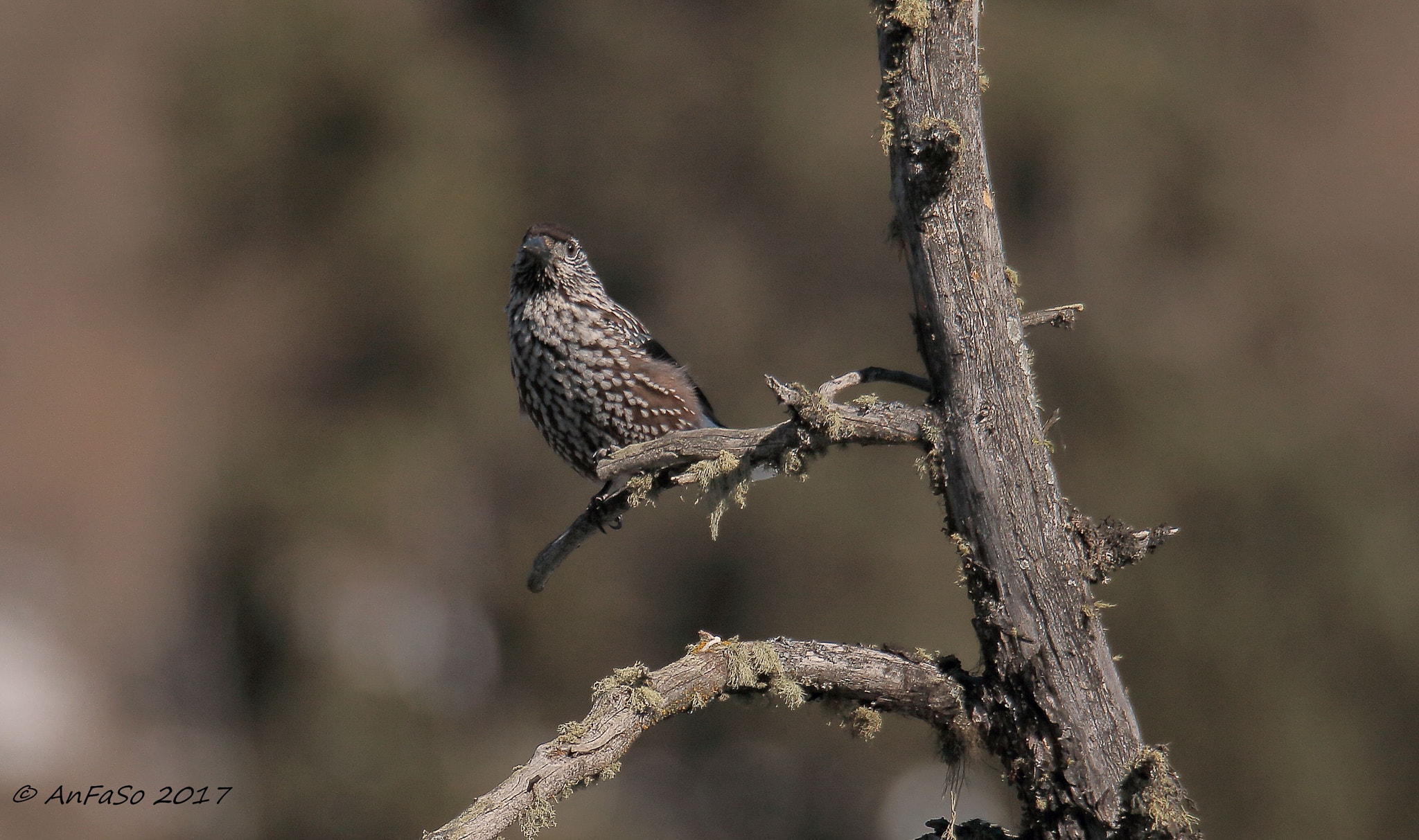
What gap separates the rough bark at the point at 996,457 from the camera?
Result: 3463mm

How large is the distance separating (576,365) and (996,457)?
2744 mm

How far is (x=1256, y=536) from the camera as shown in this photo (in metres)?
13.0

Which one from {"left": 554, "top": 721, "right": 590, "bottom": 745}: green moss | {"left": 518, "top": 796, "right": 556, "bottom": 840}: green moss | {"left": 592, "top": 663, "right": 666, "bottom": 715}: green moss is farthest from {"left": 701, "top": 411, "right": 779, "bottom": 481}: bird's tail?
{"left": 518, "top": 796, "right": 556, "bottom": 840}: green moss

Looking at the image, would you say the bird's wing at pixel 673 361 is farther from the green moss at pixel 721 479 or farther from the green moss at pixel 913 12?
the green moss at pixel 913 12

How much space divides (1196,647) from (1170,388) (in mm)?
3117

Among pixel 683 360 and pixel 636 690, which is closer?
pixel 636 690

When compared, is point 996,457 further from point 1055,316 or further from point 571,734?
point 571,734

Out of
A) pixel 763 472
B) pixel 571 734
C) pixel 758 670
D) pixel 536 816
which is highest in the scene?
pixel 763 472

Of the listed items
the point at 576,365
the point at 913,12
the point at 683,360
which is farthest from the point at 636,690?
the point at 683,360

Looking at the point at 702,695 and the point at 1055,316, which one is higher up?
the point at 1055,316

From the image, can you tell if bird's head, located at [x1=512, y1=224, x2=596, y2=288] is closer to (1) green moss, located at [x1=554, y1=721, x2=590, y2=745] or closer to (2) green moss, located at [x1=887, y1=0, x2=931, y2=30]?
(2) green moss, located at [x1=887, y1=0, x2=931, y2=30]

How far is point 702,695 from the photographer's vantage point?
355cm

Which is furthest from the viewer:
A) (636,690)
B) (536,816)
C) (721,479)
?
(721,479)

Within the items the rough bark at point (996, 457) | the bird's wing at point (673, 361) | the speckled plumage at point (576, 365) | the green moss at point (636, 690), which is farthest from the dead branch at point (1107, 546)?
the bird's wing at point (673, 361)
